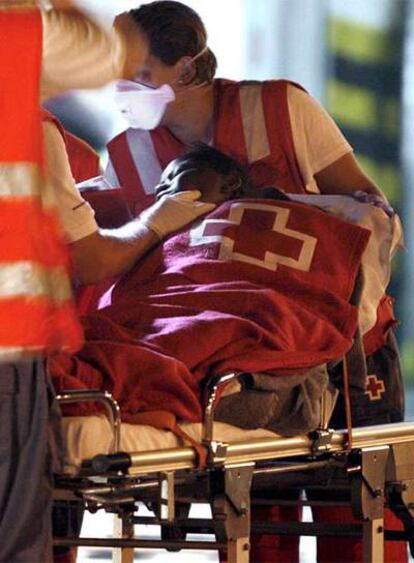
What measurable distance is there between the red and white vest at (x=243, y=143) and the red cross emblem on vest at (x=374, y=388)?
453mm

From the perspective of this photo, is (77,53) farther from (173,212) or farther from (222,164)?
(222,164)

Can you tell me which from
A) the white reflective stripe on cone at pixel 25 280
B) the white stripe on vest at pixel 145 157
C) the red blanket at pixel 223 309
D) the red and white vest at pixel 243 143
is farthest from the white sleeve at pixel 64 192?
the white stripe on vest at pixel 145 157

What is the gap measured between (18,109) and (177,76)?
3.97 feet

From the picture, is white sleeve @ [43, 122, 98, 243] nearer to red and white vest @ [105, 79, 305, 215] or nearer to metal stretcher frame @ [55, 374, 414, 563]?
metal stretcher frame @ [55, 374, 414, 563]

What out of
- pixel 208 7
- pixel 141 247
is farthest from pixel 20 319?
pixel 208 7

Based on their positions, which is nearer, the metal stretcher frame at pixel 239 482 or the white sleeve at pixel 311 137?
the metal stretcher frame at pixel 239 482

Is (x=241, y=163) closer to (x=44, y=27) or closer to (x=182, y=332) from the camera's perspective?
(x=182, y=332)

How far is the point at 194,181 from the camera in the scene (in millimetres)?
3188

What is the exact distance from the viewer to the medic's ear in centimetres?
349

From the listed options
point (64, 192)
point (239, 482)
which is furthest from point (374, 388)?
point (64, 192)

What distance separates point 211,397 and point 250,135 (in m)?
0.97

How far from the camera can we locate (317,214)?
3.15 meters

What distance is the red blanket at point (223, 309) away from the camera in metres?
2.65

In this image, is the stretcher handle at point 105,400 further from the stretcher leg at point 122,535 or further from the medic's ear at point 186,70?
the medic's ear at point 186,70
